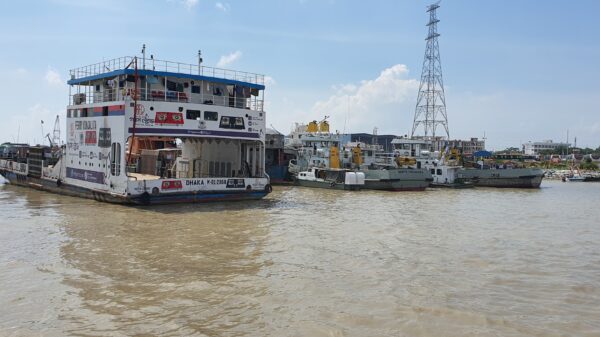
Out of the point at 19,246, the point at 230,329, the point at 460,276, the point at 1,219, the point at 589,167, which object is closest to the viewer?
the point at 230,329

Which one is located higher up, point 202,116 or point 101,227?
point 202,116

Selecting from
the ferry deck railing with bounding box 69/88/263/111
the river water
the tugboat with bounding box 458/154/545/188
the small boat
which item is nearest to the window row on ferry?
the ferry deck railing with bounding box 69/88/263/111

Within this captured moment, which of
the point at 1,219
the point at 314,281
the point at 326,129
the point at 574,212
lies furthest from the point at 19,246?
the point at 326,129

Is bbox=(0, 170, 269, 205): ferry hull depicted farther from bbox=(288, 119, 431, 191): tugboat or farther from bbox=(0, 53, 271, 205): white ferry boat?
bbox=(288, 119, 431, 191): tugboat

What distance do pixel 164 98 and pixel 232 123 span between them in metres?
3.39

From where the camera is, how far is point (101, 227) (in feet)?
52.8

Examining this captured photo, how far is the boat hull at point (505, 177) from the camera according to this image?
1829 inches

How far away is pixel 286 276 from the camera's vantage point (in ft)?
34.8

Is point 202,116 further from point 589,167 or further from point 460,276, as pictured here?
point 589,167

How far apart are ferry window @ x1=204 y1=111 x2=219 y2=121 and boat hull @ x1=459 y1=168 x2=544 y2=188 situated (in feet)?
102

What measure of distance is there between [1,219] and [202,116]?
9131 mm

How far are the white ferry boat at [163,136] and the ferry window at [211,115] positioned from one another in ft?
0.16

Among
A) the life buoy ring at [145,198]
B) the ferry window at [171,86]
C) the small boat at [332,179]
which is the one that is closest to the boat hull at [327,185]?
the small boat at [332,179]

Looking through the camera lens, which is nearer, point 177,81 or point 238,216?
point 238,216
